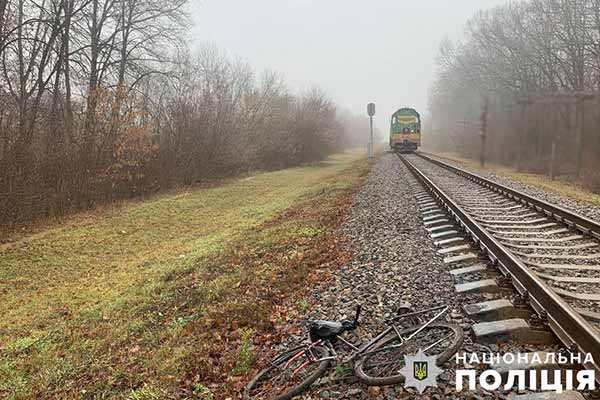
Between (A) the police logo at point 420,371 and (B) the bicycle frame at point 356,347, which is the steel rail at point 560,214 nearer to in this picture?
(B) the bicycle frame at point 356,347

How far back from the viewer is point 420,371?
290 cm

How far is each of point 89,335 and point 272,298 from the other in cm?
239

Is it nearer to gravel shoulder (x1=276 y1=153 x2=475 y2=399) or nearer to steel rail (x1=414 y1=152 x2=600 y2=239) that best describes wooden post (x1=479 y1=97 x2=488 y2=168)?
steel rail (x1=414 y1=152 x2=600 y2=239)

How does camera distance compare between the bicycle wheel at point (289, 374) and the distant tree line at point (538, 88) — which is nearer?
the bicycle wheel at point (289, 374)

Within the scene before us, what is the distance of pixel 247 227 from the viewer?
11578mm

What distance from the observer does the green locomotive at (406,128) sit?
116ft

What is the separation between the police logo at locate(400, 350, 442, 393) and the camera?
9.22ft

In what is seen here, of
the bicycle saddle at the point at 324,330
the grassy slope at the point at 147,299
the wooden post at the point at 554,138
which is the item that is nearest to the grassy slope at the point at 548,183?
the wooden post at the point at 554,138

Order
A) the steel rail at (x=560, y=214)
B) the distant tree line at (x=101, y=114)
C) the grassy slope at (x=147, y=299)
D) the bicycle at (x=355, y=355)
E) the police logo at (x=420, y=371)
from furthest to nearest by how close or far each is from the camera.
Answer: the distant tree line at (x=101, y=114) < the steel rail at (x=560, y=214) < the grassy slope at (x=147, y=299) < the bicycle at (x=355, y=355) < the police logo at (x=420, y=371)

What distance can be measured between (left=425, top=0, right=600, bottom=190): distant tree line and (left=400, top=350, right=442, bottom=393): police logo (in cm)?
1637

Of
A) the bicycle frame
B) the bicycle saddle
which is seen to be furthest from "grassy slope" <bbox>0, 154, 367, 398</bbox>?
the bicycle saddle

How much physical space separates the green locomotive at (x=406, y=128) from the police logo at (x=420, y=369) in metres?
33.9

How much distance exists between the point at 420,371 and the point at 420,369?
0.02 m

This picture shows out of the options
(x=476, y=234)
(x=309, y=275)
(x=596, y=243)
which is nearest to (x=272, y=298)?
(x=309, y=275)
